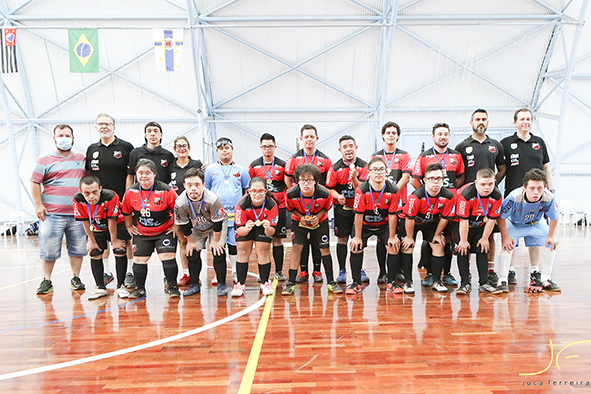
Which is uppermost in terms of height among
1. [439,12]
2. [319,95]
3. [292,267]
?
[439,12]

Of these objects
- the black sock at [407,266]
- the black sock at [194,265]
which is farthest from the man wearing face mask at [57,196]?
the black sock at [407,266]

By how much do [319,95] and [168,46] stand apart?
5.94 m

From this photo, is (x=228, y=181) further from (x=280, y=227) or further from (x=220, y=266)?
(x=220, y=266)

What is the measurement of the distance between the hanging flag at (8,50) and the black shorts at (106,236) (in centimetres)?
892

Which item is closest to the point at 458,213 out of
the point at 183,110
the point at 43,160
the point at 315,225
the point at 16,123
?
the point at 315,225

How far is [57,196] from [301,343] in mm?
3566

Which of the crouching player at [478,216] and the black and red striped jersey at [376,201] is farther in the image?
the black and red striped jersey at [376,201]

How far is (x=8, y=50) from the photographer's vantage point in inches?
406

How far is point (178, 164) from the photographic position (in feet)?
16.2

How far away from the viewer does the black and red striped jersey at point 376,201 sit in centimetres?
423

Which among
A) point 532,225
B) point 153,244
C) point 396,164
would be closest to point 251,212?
point 153,244

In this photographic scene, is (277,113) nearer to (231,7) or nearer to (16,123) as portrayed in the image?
(231,7)

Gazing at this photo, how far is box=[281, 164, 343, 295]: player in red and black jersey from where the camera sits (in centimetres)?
417

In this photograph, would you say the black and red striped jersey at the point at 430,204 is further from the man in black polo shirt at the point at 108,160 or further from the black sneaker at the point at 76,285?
the black sneaker at the point at 76,285
